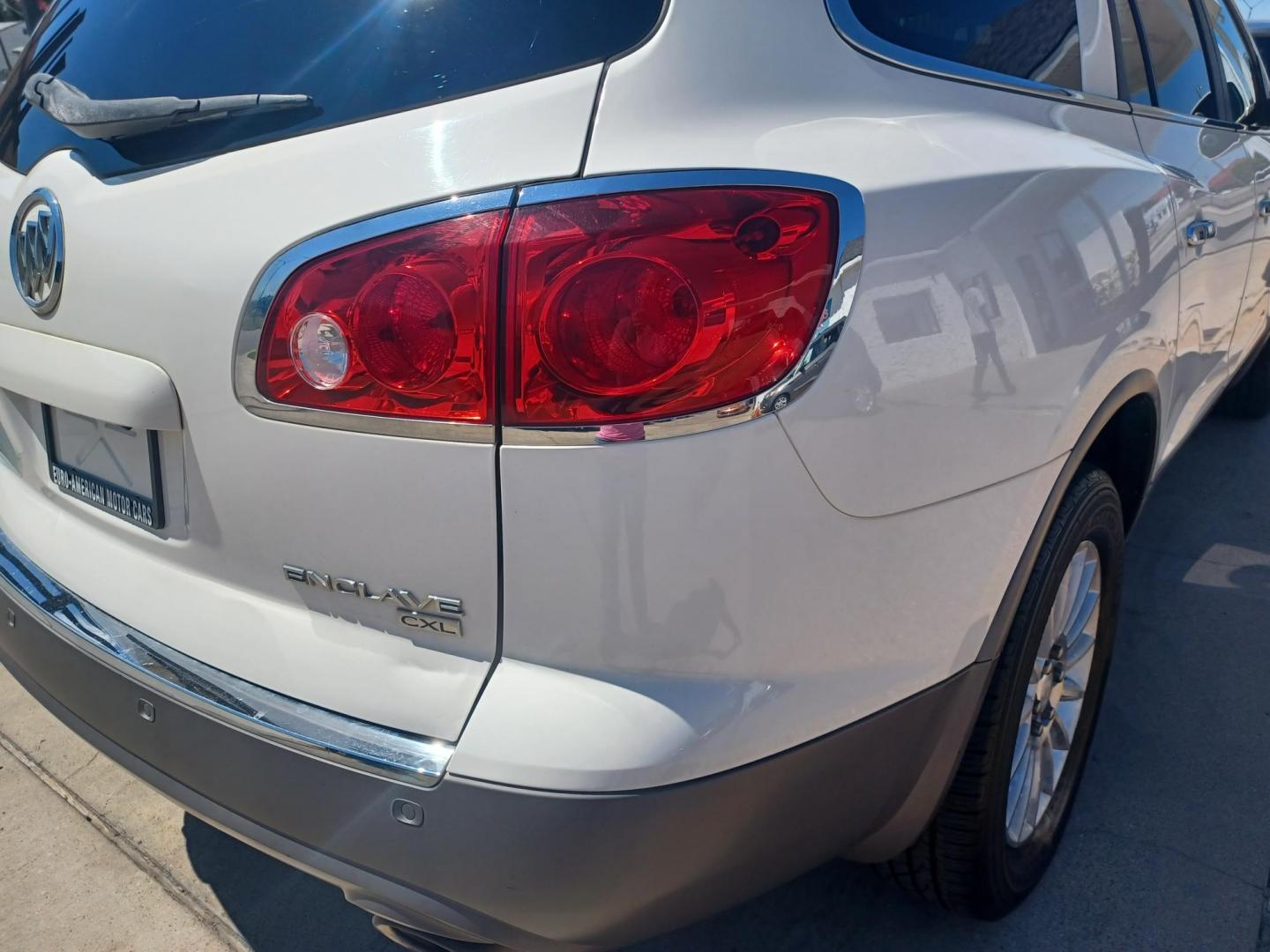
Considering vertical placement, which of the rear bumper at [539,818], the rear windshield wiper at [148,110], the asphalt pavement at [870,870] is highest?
the rear windshield wiper at [148,110]

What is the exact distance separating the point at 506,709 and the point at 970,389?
2.31ft

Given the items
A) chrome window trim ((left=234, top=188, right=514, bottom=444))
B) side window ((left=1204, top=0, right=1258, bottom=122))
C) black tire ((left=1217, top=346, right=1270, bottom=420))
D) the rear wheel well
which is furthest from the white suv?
black tire ((left=1217, top=346, right=1270, bottom=420))

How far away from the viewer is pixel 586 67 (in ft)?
4.10

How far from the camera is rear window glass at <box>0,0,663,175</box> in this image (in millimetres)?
1275

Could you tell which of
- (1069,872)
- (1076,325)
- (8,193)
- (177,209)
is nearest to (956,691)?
(1076,325)

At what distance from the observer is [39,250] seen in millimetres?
1558

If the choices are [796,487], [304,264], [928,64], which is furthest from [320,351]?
[928,64]

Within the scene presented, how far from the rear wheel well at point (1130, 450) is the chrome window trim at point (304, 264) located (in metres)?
1.29

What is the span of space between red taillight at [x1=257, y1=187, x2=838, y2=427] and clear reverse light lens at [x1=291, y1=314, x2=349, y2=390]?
37 mm

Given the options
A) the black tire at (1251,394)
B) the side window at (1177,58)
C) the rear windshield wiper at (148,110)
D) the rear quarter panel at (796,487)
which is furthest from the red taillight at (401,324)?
the black tire at (1251,394)

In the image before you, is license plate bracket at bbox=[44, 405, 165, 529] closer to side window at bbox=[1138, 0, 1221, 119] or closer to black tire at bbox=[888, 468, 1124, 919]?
black tire at bbox=[888, 468, 1124, 919]

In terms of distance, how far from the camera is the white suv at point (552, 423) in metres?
1.17

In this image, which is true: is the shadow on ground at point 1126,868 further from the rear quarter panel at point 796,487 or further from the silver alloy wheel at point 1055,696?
the rear quarter panel at point 796,487

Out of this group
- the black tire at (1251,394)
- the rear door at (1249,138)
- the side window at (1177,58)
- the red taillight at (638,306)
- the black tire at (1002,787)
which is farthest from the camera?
the black tire at (1251,394)
